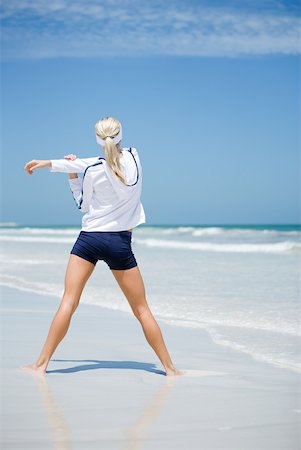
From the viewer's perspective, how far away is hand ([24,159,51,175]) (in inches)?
198

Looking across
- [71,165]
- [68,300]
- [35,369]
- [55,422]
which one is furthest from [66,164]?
[55,422]

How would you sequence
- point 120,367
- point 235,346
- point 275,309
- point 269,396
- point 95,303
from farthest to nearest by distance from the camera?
point 95,303
point 275,309
point 235,346
point 120,367
point 269,396

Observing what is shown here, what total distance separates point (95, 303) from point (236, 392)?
4896mm

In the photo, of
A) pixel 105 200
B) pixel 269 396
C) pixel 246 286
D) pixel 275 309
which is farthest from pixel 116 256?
pixel 246 286

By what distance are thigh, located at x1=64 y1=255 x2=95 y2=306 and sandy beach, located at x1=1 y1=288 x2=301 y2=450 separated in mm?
589

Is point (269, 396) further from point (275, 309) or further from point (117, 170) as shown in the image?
point (275, 309)

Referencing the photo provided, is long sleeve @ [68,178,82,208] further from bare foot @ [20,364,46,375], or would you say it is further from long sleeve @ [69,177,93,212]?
bare foot @ [20,364,46,375]

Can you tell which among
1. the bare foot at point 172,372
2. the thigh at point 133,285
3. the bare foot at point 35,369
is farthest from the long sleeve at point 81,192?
the bare foot at point 172,372

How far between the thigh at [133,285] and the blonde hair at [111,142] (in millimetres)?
679

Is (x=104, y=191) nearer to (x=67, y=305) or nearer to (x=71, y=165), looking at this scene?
(x=71, y=165)

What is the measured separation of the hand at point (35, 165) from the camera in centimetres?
504

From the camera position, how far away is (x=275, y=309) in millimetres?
8805

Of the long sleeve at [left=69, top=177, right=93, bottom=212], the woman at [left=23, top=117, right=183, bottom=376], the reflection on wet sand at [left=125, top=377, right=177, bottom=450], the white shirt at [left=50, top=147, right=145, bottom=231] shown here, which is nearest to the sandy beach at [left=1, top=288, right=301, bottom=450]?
the reflection on wet sand at [left=125, top=377, right=177, bottom=450]

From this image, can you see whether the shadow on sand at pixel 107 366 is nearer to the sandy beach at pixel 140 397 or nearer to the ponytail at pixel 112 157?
the sandy beach at pixel 140 397
